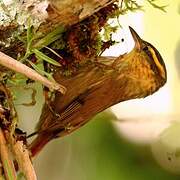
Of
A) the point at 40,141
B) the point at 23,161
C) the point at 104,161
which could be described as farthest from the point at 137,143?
the point at 23,161

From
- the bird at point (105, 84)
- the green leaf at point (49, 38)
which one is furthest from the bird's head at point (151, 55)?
the green leaf at point (49, 38)

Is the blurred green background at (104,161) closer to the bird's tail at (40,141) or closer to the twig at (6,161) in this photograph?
the bird's tail at (40,141)

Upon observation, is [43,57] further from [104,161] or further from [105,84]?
[104,161]

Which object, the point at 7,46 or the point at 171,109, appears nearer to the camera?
the point at 7,46

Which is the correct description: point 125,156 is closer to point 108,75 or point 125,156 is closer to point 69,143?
point 69,143

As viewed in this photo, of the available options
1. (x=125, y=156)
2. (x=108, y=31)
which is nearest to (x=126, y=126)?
(x=125, y=156)

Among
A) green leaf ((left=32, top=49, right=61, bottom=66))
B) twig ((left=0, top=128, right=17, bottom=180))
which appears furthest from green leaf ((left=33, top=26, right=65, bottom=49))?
twig ((left=0, top=128, right=17, bottom=180))
